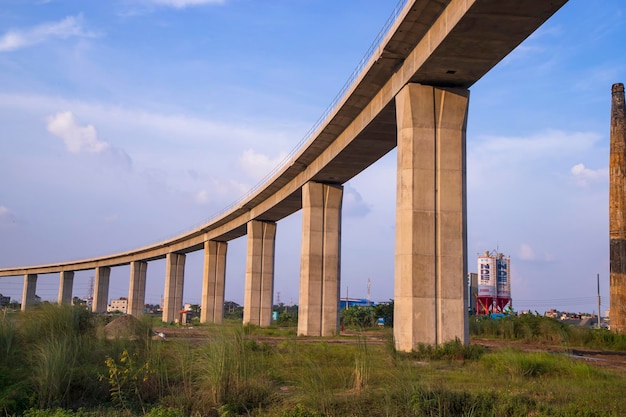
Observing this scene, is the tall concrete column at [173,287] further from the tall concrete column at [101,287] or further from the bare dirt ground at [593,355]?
the bare dirt ground at [593,355]

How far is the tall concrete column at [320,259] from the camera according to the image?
39906 millimetres

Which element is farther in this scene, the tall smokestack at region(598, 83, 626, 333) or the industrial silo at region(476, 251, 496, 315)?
the industrial silo at region(476, 251, 496, 315)

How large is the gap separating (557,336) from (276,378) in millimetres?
24502

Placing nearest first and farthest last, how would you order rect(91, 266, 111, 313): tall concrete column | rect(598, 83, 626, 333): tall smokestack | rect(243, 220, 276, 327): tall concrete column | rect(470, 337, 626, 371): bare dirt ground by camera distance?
rect(470, 337, 626, 371): bare dirt ground, rect(598, 83, 626, 333): tall smokestack, rect(243, 220, 276, 327): tall concrete column, rect(91, 266, 111, 313): tall concrete column

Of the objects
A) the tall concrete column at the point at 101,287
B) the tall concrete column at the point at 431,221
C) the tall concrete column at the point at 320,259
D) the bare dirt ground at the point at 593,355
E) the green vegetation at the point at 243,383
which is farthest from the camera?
the tall concrete column at the point at 101,287

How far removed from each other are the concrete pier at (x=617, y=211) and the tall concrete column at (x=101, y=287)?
265ft

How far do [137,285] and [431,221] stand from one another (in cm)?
7752

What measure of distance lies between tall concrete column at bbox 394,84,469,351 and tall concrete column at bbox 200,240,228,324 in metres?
48.1

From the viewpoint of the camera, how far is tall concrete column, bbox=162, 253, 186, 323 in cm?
8056

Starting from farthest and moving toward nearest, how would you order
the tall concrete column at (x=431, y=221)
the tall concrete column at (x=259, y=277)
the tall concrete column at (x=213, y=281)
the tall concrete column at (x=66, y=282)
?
the tall concrete column at (x=66, y=282)
the tall concrete column at (x=213, y=281)
the tall concrete column at (x=259, y=277)
the tall concrete column at (x=431, y=221)

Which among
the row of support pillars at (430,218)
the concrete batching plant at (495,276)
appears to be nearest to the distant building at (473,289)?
the concrete batching plant at (495,276)

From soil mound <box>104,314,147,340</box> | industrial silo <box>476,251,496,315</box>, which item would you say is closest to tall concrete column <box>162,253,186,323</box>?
industrial silo <box>476,251,496,315</box>

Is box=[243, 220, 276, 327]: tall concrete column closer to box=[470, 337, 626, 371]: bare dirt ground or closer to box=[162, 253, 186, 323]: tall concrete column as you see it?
box=[162, 253, 186, 323]: tall concrete column

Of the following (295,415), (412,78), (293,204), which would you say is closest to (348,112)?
(412,78)
